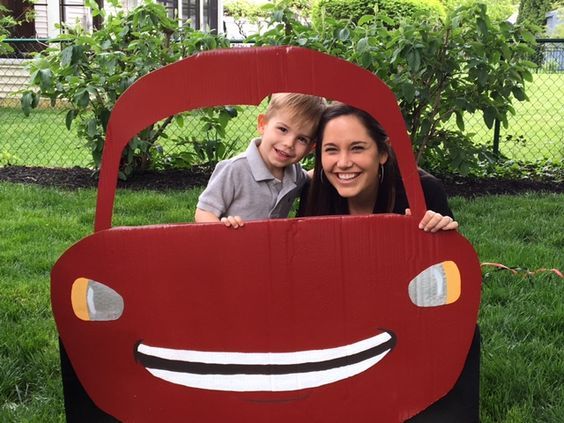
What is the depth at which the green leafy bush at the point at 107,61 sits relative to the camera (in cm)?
465

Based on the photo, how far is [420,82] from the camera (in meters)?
4.70

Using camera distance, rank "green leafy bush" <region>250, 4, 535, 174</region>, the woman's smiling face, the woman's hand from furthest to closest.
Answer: "green leafy bush" <region>250, 4, 535, 174</region> → the woman's smiling face → the woman's hand

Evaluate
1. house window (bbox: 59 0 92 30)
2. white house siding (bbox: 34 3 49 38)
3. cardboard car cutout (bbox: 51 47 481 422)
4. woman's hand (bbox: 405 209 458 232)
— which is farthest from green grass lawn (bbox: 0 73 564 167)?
house window (bbox: 59 0 92 30)

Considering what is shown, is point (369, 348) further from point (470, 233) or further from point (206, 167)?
point (206, 167)

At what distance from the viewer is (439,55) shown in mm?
4520

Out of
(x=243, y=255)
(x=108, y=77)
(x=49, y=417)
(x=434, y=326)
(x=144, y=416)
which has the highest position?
(x=108, y=77)

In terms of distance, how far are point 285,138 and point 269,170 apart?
17cm

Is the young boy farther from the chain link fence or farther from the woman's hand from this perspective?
the chain link fence

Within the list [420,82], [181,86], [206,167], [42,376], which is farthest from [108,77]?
[181,86]

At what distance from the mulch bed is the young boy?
295cm

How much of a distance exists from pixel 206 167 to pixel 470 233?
2.53 metres

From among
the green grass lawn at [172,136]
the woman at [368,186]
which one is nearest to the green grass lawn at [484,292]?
the woman at [368,186]

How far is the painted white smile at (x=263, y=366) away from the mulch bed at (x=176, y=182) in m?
A: 3.55

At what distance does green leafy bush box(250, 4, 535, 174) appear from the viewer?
4.34m
